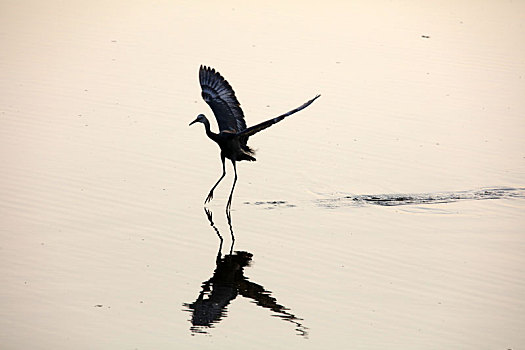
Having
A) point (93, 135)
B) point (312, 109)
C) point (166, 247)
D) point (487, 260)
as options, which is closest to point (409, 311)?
point (487, 260)

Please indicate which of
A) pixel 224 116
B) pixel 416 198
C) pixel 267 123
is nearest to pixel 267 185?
pixel 224 116

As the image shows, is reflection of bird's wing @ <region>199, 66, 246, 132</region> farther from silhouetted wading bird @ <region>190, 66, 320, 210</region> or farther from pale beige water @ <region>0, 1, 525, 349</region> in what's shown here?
pale beige water @ <region>0, 1, 525, 349</region>

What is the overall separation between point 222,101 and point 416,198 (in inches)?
115

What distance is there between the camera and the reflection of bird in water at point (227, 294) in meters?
8.93

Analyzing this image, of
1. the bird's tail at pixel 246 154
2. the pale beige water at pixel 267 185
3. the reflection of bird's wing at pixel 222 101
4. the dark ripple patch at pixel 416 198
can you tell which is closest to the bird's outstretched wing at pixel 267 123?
the bird's tail at pixel 246 154

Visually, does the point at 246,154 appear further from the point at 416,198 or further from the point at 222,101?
the point at 416,198

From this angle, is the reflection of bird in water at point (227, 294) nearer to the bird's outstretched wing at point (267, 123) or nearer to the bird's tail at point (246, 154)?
the bird's outstretched wing at point (267, 123)

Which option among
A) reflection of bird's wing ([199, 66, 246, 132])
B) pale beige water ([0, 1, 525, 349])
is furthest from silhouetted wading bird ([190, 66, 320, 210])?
pale beige water ([0, 1, 525, 349])

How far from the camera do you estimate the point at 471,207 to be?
42.4 feet

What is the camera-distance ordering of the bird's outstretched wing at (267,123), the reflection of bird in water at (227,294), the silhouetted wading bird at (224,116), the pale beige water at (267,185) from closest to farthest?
the reflection of bird in water at (227,294), the pale beige water at (267,185), the bird's outstretched wing at (267,123), the silhouetted wading bird at (224,116)

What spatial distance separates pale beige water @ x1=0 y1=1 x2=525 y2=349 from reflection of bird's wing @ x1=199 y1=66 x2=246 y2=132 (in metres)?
0.73

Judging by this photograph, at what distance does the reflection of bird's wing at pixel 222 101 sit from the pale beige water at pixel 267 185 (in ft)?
2.41

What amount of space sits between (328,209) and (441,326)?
11.7ft

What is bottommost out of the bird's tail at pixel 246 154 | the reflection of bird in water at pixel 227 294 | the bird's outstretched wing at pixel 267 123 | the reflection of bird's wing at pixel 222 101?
→ the reflection of bird in water at pixel 227 294
